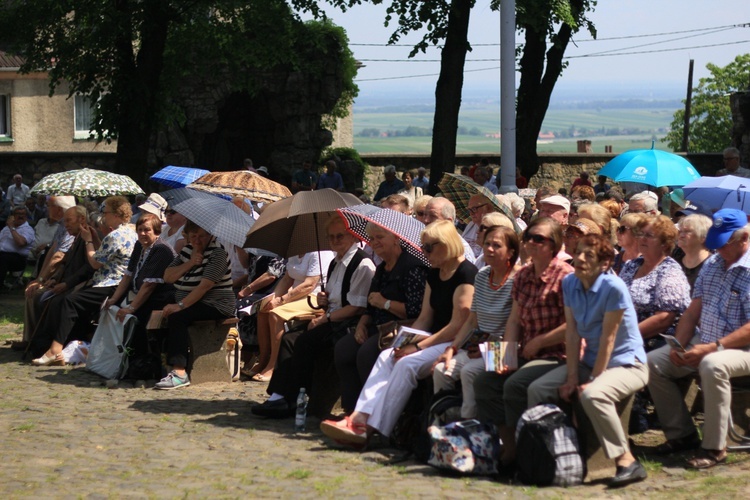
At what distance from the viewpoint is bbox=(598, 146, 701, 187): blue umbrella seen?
1320 centimetres

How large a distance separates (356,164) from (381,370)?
26.0m

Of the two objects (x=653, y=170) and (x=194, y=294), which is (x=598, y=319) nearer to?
(x=194, y=294)

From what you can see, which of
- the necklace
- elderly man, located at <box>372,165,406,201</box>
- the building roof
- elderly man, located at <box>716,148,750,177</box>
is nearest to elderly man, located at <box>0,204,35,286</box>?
elderly man, located at <box>372,165,406,201</box>

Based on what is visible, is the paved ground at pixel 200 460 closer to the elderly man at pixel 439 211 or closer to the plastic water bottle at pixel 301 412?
the plastic water bottle at pixel 301 412

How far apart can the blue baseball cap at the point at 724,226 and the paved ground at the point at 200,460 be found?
140 cm

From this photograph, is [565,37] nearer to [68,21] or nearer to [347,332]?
[68,21]

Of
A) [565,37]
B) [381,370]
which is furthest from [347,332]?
[565,37]

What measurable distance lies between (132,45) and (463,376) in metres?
15.6

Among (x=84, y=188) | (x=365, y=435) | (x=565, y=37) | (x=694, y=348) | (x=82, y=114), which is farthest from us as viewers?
(x=82, y=114)

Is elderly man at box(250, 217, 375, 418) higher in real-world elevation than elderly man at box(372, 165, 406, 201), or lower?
lower

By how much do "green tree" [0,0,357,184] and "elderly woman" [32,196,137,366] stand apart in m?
8.65

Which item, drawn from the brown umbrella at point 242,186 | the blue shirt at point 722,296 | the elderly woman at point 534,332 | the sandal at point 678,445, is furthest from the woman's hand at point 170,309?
the blue shirt at point 722,296

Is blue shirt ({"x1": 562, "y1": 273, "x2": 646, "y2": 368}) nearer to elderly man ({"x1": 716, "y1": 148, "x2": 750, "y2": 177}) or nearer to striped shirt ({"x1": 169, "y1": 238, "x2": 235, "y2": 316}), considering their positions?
striped shirt ({"x1": 169, "y1": 238, "x2": 235, "y2": 316})

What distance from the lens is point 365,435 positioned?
807 centimetres
